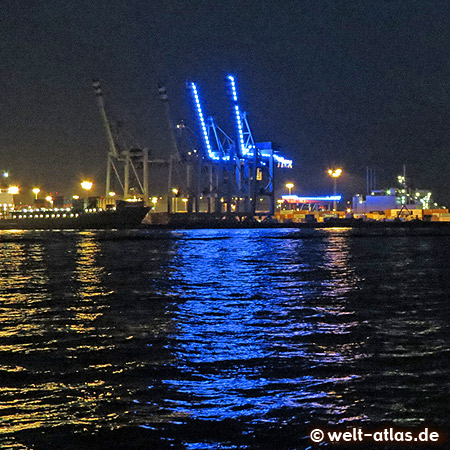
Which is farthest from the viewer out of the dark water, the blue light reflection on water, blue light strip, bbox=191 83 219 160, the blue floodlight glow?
the blue floodlight glow

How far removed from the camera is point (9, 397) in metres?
5.30

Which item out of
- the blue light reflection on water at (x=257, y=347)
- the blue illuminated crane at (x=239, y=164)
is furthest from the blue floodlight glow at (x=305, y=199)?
the blue light reflection on water at (x=257, y=347)

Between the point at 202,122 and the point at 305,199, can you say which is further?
the point at 305,199

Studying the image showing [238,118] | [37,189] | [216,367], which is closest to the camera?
[216,367]

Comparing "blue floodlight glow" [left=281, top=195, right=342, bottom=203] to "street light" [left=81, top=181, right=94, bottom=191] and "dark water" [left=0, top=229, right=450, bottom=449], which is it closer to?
"street light" [left=81, top=181, right=94, bottom=191]

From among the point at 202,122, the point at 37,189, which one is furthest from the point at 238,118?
the point at 37,189

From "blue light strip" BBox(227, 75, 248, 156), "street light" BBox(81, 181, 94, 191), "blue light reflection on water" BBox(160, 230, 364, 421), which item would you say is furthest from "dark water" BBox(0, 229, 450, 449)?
"street light" BBox(81, 181, 94, 191)

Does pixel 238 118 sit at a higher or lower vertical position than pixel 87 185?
higher

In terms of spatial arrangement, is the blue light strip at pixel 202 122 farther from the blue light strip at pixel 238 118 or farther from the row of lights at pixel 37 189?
the row of lights at pixel 37 189

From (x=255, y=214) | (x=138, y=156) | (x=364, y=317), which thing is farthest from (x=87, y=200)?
(x=364, y=317)

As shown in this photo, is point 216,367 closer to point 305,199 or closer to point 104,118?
point 104,118

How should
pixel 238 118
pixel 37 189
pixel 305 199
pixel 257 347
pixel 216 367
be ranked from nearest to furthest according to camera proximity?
pixel 216 367 → pixel 257 347 → pixel 238 118 → pixel 37 189 → pixel 305 199

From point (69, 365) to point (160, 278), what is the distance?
465 inches

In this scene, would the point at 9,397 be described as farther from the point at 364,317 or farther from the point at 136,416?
the point at 364,317
